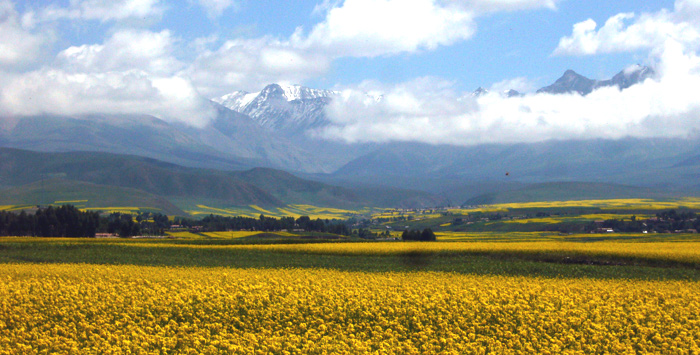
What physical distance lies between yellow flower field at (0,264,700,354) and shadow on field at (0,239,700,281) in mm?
18295

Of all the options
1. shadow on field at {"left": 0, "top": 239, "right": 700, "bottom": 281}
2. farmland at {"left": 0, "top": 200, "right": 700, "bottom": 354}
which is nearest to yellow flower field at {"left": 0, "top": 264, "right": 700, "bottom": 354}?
farmland at {"left": 0, "top": 200, "right": 700, "bottom": 354}

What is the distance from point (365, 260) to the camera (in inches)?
2576

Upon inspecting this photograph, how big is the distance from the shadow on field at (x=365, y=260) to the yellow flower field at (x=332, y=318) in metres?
18.3

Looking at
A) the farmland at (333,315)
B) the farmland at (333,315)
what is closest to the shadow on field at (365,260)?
the farmland at (333,315)

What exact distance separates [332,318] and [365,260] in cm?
3655

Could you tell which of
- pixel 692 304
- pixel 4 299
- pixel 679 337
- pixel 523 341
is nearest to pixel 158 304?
pixel 4 299

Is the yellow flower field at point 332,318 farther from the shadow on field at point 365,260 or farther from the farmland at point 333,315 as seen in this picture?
the shadow on field at point 365,260

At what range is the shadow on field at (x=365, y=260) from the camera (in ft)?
184

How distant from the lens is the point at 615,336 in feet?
85.7

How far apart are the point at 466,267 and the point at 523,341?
111ft

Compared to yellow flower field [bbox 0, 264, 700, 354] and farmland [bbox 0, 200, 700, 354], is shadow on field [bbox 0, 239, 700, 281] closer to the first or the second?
farmland [bbox 0, 200, 700, 354]

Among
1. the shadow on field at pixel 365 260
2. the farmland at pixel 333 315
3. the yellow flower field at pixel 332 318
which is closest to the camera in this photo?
the yellow flower field at pixel 332 318

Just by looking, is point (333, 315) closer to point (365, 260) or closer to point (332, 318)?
point (332, 318)

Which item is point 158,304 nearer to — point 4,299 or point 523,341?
point 4,299
